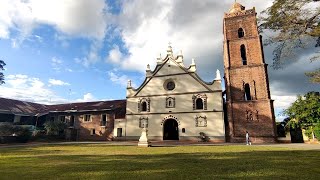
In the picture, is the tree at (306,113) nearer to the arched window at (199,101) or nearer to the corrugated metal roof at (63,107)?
the arched window at (199,101)

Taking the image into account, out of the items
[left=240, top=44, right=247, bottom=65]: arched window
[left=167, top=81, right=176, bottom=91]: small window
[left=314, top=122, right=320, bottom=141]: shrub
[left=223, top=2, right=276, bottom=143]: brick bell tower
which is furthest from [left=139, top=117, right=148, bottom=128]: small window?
[left=314, top=122, right=320, bottom=141]: shrub

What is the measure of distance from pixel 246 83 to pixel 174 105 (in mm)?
10436

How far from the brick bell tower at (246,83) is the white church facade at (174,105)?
173 centimetres

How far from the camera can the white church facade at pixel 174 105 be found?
1218 inches

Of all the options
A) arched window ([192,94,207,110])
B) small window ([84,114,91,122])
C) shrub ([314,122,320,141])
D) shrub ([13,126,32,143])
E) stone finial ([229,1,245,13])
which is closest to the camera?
shrub ([314,122,320,141])

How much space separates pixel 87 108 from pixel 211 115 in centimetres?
2219

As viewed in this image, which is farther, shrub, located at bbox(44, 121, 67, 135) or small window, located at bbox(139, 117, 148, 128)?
shrub, located at bbox(44, 121, 67, 135)

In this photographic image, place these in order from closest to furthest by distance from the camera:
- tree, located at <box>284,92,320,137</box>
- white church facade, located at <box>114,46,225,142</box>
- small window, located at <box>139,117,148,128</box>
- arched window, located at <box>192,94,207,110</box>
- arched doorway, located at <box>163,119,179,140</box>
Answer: tree, located at <box>284,92,320,137</box> → white church facade, located at <box>114,46,225,142</box> → arched window, located at <box>192,94,207,110</box> → arched doorway, located at <box>163,119,179,140</box> → small window, located at <box>139,117,148,128</box>

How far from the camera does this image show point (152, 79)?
1385 inches

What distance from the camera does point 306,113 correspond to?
27594 millimetres

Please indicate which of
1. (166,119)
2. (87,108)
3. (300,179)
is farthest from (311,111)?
(87,108)

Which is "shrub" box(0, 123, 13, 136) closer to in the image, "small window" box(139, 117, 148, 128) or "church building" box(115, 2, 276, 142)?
"church building" box(115, 2, 276, 142)

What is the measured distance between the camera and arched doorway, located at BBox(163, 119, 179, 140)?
109 ft

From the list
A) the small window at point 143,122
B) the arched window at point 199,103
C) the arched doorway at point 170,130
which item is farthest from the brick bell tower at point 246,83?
the small window at point 143,122
